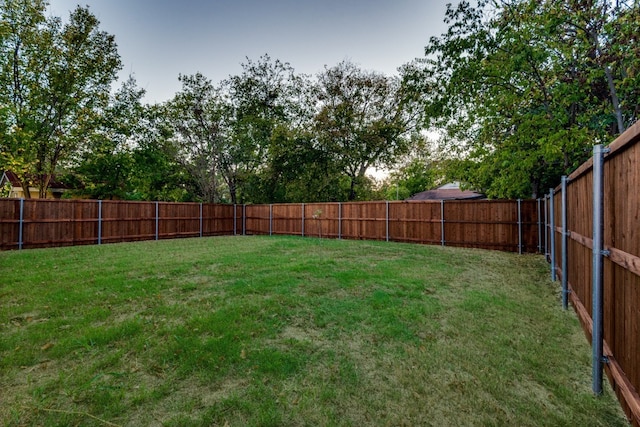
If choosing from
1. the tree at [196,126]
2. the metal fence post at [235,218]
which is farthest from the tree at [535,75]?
the tree at [196,126]

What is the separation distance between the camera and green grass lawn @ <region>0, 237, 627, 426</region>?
1.86 meters

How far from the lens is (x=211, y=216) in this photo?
15.2 m

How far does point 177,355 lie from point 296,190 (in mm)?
17195

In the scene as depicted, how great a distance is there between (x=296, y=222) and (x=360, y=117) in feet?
26.4

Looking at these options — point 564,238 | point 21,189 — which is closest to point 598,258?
point 564,238

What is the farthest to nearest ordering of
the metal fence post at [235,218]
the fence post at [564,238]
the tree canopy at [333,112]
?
the metal fence post at [235,218] < the tree canopy at [333,112] < the fence post at [564,238]

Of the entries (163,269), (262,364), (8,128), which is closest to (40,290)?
(163,269)

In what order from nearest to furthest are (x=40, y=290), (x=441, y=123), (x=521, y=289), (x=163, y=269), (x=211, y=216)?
(x=40, y=290) < (x=521, y=289) < (x=163, y=269) < (x=441, y=123) < (x=211, y=216)

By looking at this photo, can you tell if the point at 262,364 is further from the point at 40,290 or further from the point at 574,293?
the point at 40,290

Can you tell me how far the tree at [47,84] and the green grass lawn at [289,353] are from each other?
1209cm

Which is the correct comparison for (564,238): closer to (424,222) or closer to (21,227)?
(424,222)

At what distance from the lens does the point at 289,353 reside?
2.54 metres

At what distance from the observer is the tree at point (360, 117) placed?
58.3 ft

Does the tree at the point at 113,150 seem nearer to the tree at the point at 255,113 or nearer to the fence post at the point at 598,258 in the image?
the tree at the point at 255,113
